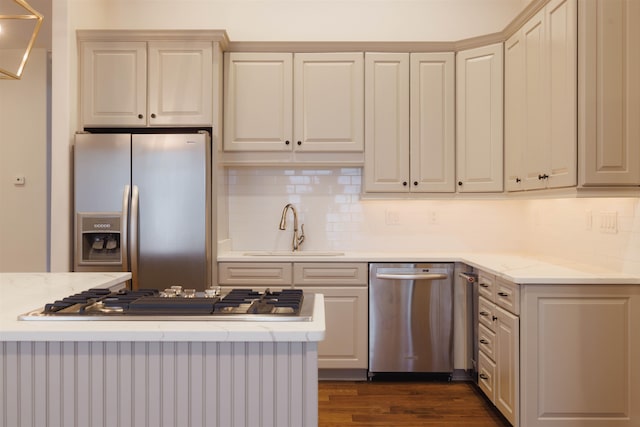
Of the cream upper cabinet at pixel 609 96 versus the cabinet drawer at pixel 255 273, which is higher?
the cream upper cabinet at pixel 609 96

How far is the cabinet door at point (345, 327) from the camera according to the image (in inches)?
147

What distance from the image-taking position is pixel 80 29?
376 centimetres

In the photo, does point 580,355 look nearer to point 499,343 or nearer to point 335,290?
point 499,343

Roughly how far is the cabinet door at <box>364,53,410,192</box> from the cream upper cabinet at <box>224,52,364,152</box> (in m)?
0.08

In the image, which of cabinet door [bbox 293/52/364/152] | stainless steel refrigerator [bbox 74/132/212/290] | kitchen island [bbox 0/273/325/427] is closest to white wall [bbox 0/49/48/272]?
stainless steel refrigerator [bbox 74/132/212/290]

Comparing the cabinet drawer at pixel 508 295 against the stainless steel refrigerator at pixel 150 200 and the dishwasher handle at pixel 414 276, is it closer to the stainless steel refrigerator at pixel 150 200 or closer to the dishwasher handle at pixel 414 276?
the dishwasher handle at pixel 414 276

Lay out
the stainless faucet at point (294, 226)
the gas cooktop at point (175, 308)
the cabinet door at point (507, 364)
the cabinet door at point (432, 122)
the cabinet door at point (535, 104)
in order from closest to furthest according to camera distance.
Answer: the gas cooktop at point (175, 308)
the cabinet door at point (507, 364)
the cabinet door at point (535, 104)
the cabinet door at point (432, 122)
the stainless faucet at point (294, 226)

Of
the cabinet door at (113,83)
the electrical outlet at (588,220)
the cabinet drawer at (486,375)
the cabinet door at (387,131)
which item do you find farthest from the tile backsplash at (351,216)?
the cabinet drawer at (486,375)

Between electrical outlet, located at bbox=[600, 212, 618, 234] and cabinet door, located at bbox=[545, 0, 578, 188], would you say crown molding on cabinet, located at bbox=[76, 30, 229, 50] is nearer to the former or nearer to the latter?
cabinet door, located at bbox=[545, 0, 578, 188]

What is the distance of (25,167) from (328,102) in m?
2.39

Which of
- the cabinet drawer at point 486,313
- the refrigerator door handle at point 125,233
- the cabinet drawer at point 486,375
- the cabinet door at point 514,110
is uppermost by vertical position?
the cabinet door at point 514,110

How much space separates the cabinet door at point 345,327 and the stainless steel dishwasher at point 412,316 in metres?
0.07

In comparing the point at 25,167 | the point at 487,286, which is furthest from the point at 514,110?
the point at 25,167

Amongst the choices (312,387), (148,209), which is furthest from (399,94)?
(312,387)
